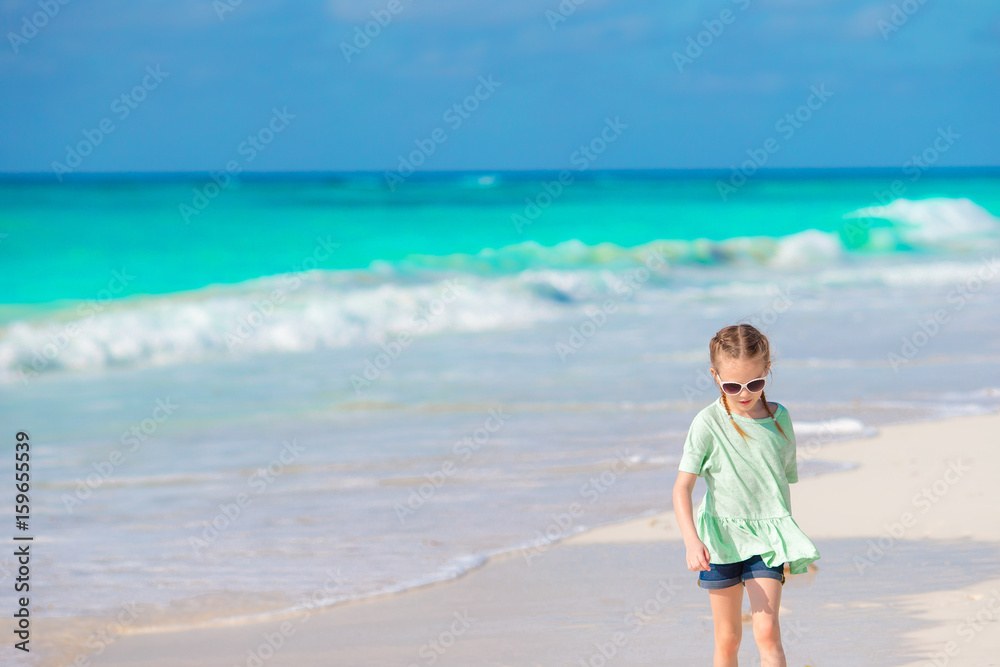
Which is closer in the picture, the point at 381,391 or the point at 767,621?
the point at 767,621

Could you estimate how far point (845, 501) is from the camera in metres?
5.23

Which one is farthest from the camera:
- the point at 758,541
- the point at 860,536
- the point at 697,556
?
the point at 860,536

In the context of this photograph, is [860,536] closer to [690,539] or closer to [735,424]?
[735,424]

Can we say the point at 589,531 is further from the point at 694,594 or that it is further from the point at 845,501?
the point at 845,501

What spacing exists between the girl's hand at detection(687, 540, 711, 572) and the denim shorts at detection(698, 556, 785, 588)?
9 cm

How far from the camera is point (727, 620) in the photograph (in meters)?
2.93

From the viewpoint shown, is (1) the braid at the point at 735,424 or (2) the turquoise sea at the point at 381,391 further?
(2) the turquoise sea at the point at 381,391

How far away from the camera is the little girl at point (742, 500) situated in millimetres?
2832

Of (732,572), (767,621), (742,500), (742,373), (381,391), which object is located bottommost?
(767,621)

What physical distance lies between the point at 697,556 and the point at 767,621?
25 centimetres

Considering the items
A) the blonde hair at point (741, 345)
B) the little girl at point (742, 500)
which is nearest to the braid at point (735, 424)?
the little girl at point (742, 500)

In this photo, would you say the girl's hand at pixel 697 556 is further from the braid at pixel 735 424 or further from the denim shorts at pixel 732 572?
the braid at pixel 735 424

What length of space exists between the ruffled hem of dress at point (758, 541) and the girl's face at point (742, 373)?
328mm

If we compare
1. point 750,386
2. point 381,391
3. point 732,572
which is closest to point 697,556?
point 732,572
